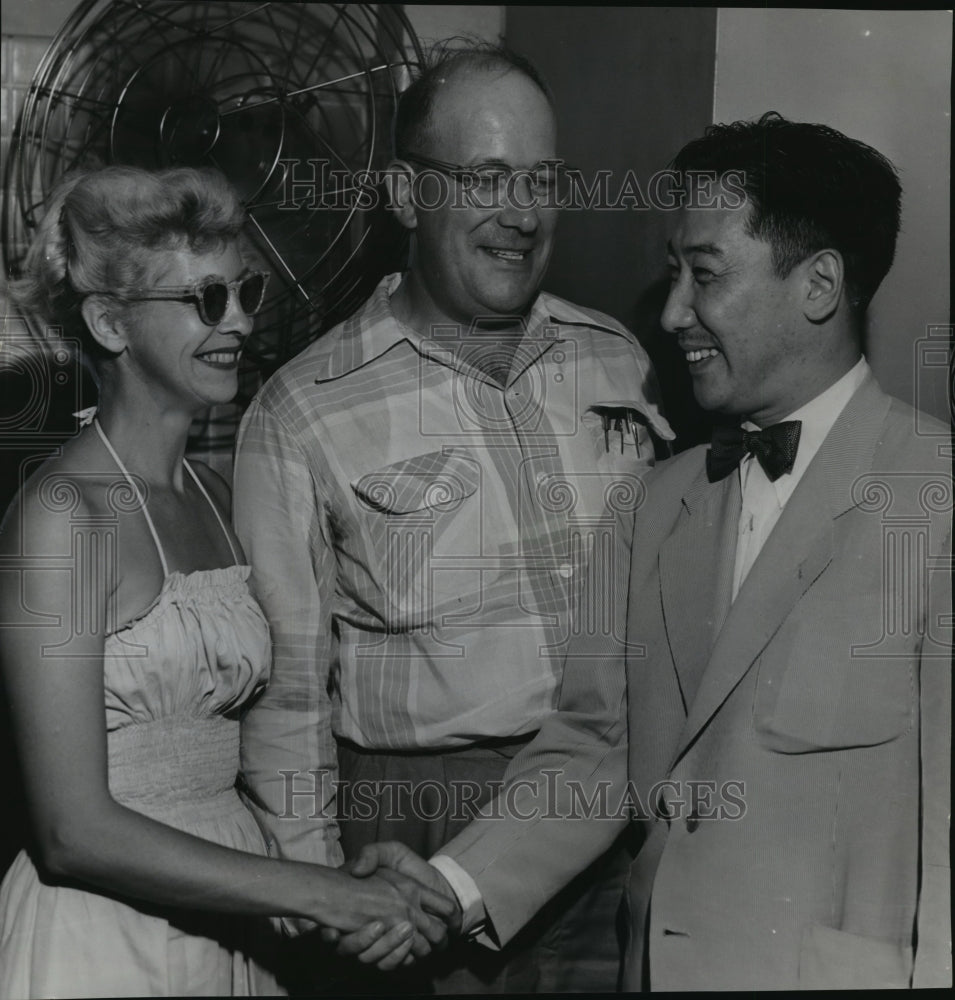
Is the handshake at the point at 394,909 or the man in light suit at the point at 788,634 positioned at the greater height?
the man in light suit at the point at 788,634

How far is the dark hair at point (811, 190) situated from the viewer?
2.92m

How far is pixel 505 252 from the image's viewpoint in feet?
10.3

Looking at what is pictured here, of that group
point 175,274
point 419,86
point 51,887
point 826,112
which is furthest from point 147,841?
point 826,112

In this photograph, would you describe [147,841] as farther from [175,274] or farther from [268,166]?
[268,166]

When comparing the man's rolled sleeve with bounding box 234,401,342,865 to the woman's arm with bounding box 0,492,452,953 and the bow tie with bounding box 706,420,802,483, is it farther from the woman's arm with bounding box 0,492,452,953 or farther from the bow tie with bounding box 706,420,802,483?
the bow tie with bounding box 706,420,802,483

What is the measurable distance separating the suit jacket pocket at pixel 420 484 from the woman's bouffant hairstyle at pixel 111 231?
674 mm

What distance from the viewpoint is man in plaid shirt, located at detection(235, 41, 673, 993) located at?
309 centimetres

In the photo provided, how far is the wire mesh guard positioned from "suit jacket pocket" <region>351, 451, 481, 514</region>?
40 cm

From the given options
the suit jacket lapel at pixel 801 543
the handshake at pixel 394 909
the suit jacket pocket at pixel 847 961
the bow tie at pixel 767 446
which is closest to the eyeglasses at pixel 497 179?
the bow tie at pixel 767 446

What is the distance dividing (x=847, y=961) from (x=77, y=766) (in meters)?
1.80

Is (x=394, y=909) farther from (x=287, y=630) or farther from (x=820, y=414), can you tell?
(x=820, y=414)

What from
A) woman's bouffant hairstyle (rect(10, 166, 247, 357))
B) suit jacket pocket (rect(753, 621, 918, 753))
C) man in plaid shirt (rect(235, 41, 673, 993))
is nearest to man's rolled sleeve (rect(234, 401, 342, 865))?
man in plaid shirt (rect(235, 41, 673, 993))

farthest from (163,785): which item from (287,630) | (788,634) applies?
(788,634)
